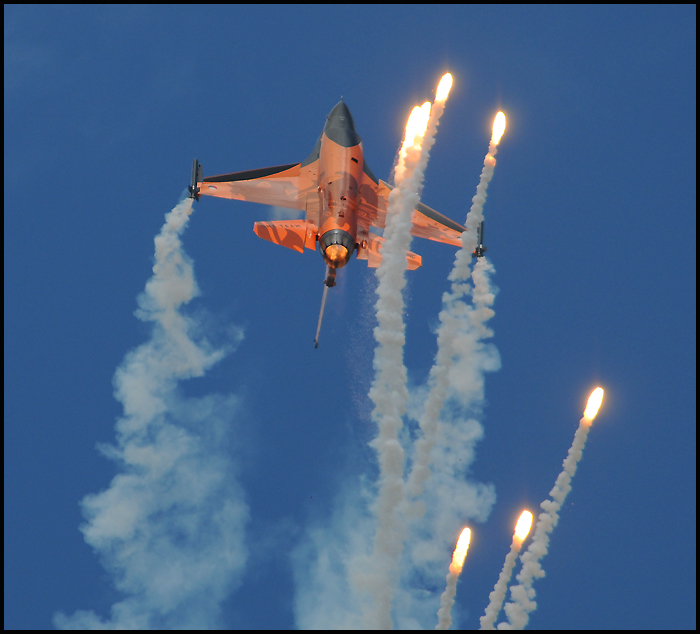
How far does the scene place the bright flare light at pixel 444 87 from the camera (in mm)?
62969

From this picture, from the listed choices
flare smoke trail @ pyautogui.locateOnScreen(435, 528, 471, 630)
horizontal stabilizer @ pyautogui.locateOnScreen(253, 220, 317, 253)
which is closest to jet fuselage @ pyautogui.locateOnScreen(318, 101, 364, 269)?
horizontal stabilizer @ pyautogui.locateOnScreen(253, 220, 317, 253)

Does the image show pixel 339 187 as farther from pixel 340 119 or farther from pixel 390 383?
pixel 390 383

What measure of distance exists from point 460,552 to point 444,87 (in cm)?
2678

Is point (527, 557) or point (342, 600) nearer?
point (527, 557)

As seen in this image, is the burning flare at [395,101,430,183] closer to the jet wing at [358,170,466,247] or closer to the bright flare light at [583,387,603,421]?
the jet wing at [358,170,466,247]

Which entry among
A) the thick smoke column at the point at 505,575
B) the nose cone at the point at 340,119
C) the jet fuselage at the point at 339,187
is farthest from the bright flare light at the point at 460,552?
the nose cone at the point at 340,119

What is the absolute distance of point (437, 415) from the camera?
6109cm

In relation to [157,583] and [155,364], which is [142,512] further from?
[155,364]

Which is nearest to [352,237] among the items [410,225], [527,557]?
[410,225]

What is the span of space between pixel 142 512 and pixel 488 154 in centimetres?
3017

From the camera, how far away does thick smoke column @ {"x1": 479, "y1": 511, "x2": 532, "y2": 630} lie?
5800cm

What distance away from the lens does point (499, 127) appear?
6266cm

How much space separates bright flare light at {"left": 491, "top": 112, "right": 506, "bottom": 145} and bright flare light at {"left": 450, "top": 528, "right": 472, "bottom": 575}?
22709mm

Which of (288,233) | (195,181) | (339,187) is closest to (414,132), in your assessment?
(339,187)
